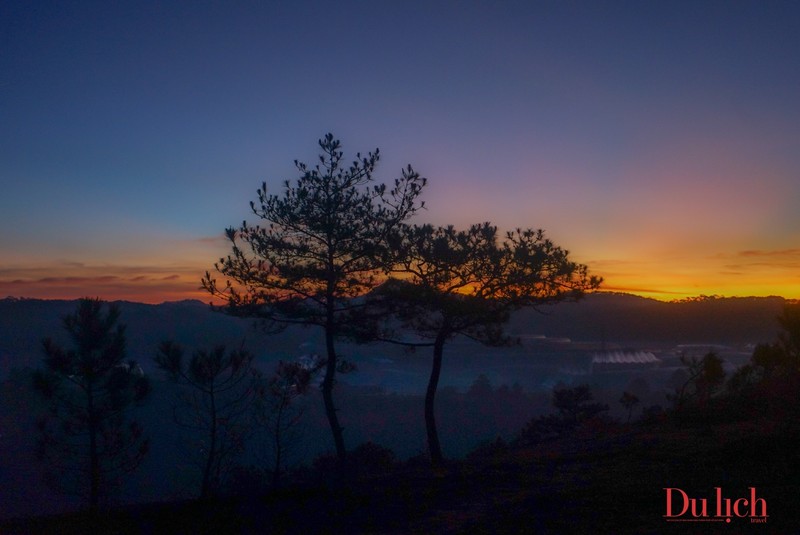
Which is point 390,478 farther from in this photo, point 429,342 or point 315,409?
point 315,409

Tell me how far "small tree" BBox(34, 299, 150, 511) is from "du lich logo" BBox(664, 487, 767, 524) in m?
13.8

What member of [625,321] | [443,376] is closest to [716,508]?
[625,321]

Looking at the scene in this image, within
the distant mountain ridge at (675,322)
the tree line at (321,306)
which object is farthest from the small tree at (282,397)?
the distant mountain ridge at (675,322)

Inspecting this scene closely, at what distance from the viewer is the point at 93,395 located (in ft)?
54.9

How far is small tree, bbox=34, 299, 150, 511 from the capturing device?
52.5 feet

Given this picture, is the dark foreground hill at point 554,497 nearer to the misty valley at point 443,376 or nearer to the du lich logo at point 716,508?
the du lich logo at point 716,508

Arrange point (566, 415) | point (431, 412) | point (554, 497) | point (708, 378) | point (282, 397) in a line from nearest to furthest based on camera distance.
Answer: point (554, 497)
point (282, 397)
point (431, 412)
point (708, 378)
point (566, 415)

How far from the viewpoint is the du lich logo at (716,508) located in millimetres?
6152

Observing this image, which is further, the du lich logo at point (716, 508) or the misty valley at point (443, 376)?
the misty valley at point (443, 376)

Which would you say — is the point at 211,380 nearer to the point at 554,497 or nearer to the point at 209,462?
the point at 209,462

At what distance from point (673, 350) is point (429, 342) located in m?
34.7

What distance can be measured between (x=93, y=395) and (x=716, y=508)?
51.5 feet

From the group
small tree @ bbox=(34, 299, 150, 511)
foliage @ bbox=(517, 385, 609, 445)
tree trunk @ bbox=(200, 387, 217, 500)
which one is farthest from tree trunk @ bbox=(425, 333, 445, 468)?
small tree @ bbox=(34, 299, 150, 511)

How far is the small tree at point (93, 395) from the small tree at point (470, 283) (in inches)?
289
